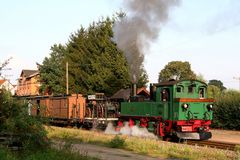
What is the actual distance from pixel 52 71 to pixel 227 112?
3173cm

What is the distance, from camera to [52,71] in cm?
5762

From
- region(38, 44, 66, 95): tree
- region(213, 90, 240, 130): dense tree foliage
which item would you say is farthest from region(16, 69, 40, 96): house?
region(213, 90, 240, 130): dense tree foliage

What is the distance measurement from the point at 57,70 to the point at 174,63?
33735 mm

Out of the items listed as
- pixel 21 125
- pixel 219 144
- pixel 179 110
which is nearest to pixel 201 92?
pixel 179 110

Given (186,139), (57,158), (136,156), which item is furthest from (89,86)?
(57,158)

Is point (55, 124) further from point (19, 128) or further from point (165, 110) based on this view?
point (19, 128)

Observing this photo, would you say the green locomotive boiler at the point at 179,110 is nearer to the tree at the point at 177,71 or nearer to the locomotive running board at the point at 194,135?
the locomotive running board at the point at 194,135

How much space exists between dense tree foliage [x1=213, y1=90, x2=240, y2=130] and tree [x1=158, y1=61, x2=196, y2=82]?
4891 cm

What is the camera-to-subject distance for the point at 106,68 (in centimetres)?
4291

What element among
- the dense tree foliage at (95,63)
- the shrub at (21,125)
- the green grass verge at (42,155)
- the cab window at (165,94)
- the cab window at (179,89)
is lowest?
the green grass verge at (42,155)

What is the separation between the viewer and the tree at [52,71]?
52950mm

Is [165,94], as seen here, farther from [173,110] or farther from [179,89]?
[173,110]

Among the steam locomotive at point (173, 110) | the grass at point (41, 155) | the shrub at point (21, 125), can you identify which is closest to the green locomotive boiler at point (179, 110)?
the steam locomotive at point (173, 110)

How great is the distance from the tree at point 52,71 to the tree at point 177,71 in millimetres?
28071
